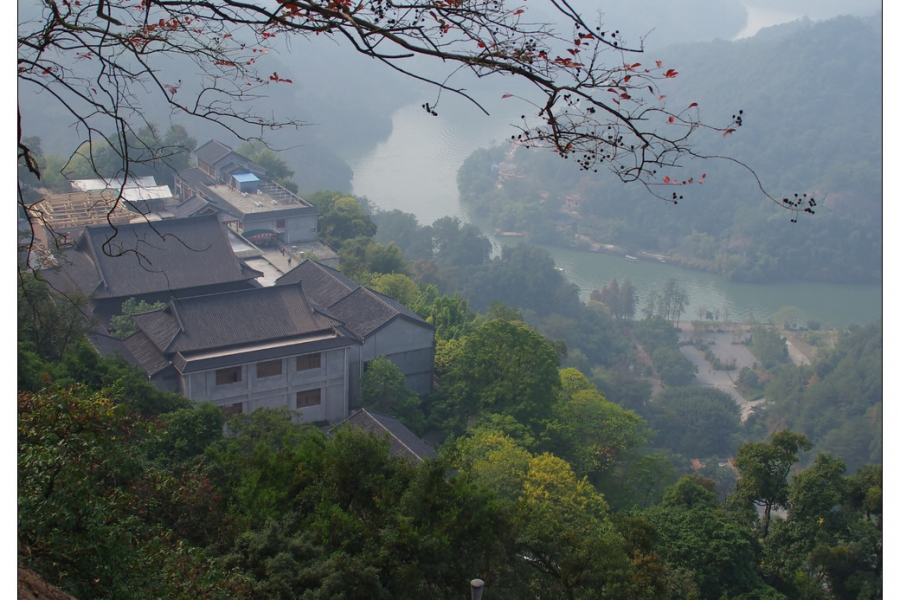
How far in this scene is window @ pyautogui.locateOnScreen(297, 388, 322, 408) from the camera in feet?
31.3

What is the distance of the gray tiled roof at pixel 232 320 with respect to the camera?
9.02 metres

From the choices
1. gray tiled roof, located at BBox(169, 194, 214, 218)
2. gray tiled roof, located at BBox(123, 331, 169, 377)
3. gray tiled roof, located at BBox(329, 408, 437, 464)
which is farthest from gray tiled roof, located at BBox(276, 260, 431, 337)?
gray tiled roof, located at BBox(169, 194, 214, 218)

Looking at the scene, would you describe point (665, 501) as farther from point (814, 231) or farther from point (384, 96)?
point (384, 96)

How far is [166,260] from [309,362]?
3.09 m

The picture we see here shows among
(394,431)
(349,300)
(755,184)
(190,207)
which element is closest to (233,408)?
(394,431)

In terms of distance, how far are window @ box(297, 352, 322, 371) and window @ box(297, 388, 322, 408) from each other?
302 mm

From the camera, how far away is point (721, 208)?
3419 cm

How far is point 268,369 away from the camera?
9172mm

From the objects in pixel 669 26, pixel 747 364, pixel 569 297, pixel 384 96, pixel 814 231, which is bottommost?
pixel 747 364

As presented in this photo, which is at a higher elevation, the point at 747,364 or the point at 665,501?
the point at 665,501

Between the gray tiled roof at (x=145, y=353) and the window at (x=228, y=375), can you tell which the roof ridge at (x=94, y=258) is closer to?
the gray tiled roof at (x=145, y=353)

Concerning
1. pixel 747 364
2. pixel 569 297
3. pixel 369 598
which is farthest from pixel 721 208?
pixel 369 598

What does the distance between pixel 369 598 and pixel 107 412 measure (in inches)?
61.0

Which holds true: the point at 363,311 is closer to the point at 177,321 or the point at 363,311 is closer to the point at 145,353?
the point at 177,321
